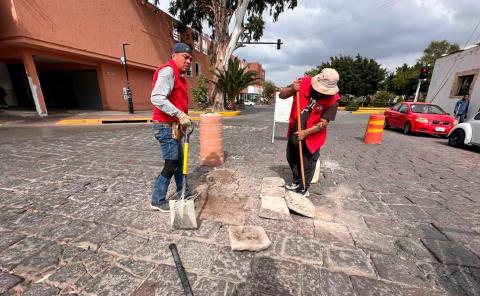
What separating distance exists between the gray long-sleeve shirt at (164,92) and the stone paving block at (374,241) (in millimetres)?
2516

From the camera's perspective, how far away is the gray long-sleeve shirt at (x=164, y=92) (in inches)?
97.0

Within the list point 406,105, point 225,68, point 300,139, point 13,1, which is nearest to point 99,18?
point 13,1

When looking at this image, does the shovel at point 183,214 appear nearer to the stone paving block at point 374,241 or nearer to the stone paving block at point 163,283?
the stone paving block at point 163,283

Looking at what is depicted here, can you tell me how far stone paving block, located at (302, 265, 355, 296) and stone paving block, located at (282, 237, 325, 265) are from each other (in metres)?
0.11

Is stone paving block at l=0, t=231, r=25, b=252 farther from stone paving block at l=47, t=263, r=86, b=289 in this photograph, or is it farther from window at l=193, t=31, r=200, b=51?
window at l=193, t=31, r=200, b=51

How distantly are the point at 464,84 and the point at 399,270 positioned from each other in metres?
18.3

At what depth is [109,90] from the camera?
53.9ft

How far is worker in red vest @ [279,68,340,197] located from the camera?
2.91 meters

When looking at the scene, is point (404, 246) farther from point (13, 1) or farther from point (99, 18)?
point (99, 18)

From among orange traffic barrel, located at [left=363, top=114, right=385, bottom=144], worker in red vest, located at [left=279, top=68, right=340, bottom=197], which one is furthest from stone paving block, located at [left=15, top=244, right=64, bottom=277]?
orange traffic barrel, located at [left=363, top=114, right=385, bottom=144]

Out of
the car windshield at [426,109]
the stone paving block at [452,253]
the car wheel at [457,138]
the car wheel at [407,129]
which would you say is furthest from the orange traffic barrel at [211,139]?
the car windshield at [426,109]

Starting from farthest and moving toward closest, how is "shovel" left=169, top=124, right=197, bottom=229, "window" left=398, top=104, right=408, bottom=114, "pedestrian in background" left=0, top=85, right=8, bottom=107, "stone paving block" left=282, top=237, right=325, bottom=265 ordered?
"pedestrian in background" left=0, top=85, right=8, bottom=107 → "window" left=398, top=104, right=408, bottom=114 → "shovel" left=169, top=124, right=197, bottom=229 → "stone paving block" left=282, top=237, right=325, bottom=265

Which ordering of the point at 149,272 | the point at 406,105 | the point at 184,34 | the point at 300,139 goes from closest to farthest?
1. the point at 149,272
2. the point at 300,139
3. the point at 406,105
4. the point at 184,34

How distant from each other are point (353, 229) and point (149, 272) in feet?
7.71
